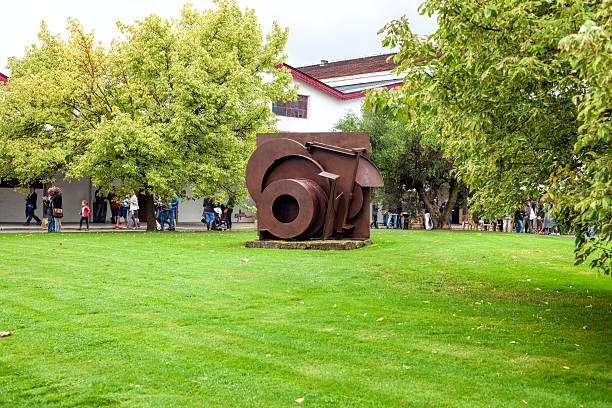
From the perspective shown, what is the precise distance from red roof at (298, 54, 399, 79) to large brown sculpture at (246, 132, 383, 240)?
2777 cm

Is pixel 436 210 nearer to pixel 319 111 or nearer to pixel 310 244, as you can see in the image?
pixel 319 111

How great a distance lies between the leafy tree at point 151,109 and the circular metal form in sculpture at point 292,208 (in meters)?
5.98

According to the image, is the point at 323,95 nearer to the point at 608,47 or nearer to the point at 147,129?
the point at 147,129

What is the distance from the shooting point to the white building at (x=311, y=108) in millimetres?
32969

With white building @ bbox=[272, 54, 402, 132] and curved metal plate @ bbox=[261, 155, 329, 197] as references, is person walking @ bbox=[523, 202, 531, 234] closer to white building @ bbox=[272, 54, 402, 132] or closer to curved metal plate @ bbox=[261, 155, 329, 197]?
white building @ bbox=[272, 54, 402, 132]

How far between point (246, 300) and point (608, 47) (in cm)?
578

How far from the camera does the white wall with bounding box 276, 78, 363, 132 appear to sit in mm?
40938

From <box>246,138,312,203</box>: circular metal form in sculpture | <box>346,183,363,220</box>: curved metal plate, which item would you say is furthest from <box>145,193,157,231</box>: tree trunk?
<box>346,183,363,220</box>: curved metal plate

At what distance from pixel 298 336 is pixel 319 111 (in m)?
36.2

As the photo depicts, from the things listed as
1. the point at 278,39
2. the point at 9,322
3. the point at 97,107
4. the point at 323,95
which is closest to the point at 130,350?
the point at 9,322

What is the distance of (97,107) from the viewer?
25406mm

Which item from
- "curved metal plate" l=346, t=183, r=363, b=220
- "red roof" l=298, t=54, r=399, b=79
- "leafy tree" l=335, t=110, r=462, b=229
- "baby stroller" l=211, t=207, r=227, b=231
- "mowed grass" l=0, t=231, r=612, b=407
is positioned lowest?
"mowed grass" l=0, t=231, r=612, b=407

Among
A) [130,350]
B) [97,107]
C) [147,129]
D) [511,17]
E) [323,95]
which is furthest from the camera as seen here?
[323,95]

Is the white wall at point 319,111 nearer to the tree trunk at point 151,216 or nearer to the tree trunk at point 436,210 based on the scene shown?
the tree trunk at point 436,210
